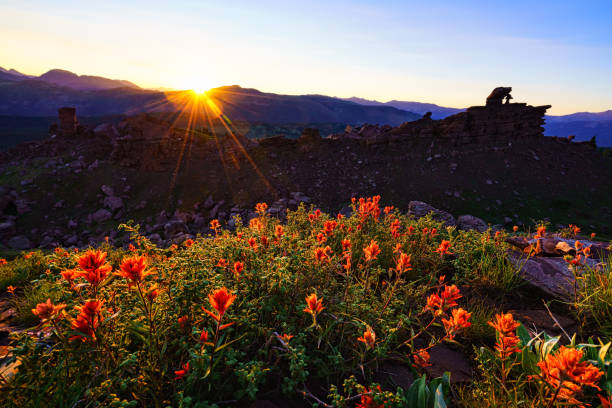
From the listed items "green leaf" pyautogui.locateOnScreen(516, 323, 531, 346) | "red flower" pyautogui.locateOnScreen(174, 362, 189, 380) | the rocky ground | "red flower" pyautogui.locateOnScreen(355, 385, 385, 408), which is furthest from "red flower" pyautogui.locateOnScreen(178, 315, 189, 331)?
the rocky ground

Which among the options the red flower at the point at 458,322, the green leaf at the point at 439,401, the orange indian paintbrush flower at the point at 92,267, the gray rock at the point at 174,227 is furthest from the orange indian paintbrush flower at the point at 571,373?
the gray rock at the point at 174,227

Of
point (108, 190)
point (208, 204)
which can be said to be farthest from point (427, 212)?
point (108, 190)

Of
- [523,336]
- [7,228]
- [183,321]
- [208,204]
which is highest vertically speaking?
[183,321]

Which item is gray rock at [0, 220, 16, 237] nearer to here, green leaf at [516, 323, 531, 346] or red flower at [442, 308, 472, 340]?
red flower at [442, 308, 472, 340]

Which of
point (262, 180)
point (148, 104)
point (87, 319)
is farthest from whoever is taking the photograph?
point (148, 104)

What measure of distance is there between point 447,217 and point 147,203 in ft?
46.2

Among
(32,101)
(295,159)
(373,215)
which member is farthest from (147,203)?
(32,101)

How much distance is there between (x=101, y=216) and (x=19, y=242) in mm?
3158

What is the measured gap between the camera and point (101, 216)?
13516 mm

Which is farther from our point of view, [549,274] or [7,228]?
[7,228]

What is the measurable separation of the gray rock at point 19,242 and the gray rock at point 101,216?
8.33 feet

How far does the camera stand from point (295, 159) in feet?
52.6

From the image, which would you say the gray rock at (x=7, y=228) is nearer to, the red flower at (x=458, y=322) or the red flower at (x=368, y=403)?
the red flower at (x=368, y=403)

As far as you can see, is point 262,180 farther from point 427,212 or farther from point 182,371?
point 182,371
